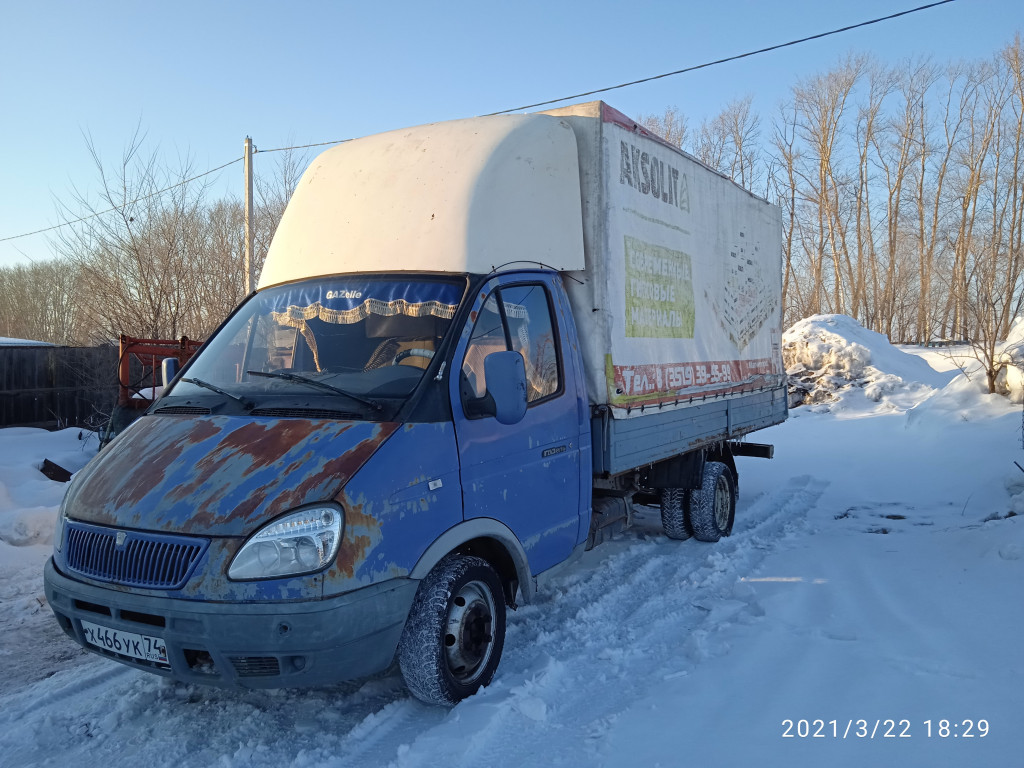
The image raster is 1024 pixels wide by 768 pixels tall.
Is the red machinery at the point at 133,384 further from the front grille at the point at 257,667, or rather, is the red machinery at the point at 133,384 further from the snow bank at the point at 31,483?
the front grille at the point at 257,667

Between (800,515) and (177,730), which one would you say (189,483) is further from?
(800,515)

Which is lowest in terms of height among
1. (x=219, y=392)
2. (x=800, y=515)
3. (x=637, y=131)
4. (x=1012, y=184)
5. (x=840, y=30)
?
(x=800, y=515)

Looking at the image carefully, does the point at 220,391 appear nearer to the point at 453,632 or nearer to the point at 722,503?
the point at 453,632

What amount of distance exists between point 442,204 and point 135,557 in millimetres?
2539

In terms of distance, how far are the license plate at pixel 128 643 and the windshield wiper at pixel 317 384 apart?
53.0 inches

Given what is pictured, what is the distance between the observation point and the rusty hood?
3109mm

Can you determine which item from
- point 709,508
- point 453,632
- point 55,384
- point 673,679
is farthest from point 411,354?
point 55,384

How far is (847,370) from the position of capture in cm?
1977

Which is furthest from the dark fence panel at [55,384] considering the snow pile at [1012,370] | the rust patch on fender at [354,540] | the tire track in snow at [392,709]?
the snow pile at [1012,370]

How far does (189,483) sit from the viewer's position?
3.29 m

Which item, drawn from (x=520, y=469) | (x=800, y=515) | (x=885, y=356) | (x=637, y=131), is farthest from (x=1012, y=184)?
(x=520, y=469)

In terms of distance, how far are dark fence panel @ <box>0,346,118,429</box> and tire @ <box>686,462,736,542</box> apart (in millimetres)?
13650

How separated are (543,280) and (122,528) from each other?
108 inches

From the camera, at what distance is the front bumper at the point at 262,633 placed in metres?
2.98
